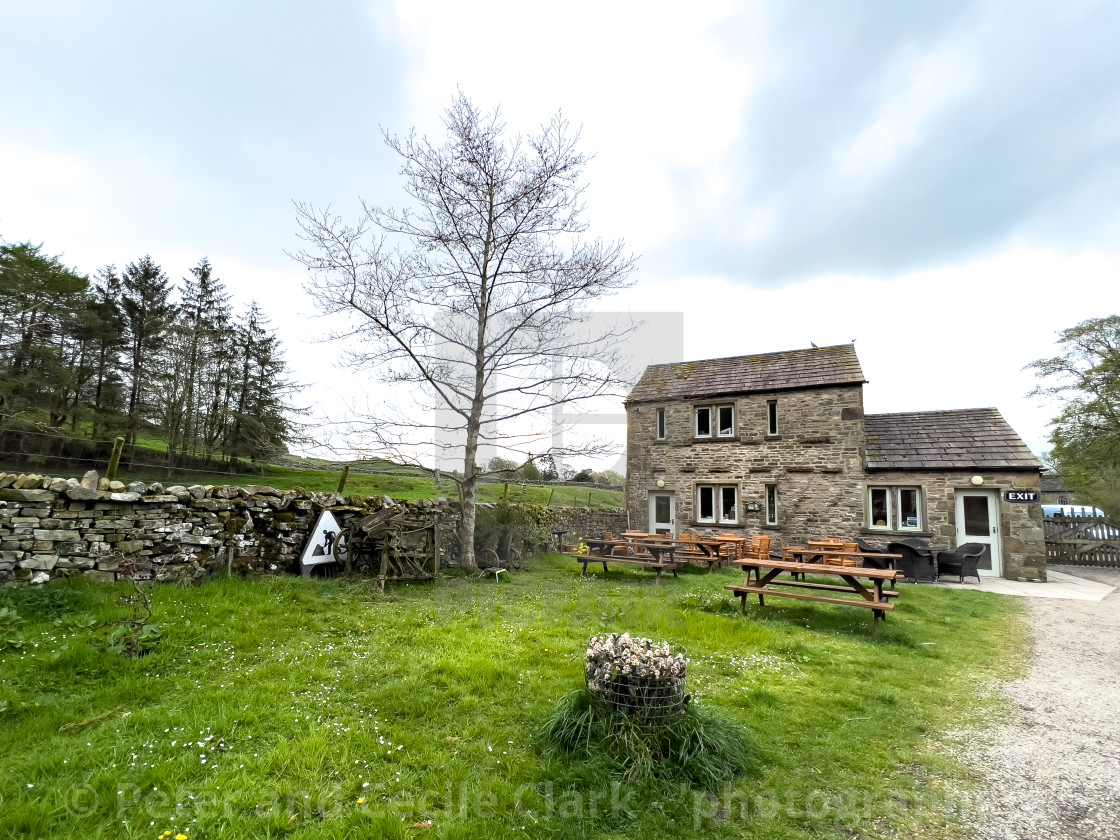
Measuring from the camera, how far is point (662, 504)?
1886cm

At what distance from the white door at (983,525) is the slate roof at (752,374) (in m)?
4.49

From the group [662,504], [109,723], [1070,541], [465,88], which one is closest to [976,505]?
[1070,541]

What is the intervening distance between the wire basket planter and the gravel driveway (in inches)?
70.3

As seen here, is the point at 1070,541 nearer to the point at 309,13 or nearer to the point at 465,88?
the point at 465,88

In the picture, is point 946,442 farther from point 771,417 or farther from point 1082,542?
point 1082,542

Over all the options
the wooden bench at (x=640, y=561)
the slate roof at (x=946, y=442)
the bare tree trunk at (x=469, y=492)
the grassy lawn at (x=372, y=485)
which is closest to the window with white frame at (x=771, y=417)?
the slate roof at (x=946, y=442)

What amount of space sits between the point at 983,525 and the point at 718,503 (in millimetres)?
7367

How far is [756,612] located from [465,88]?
12539 mm

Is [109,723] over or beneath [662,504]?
beneath

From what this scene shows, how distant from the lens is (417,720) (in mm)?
3998

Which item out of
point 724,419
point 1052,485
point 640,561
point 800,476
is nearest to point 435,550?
point 640,561

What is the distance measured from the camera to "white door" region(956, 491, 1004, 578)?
46.6 ft

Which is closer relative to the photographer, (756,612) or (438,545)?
(756,612)

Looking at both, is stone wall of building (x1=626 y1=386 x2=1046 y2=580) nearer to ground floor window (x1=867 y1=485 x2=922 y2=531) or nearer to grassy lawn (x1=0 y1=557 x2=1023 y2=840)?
ground floor window (x1=867 y1=485 x2=922 y2=531)
